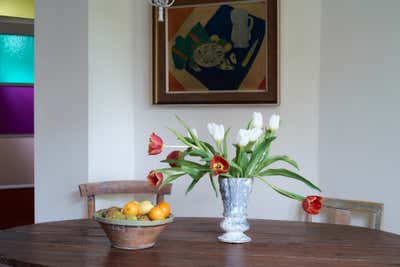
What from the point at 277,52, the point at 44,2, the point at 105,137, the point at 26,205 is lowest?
the point at 26,205

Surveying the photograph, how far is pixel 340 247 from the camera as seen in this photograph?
6.88ft

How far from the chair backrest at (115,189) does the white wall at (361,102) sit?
0.98 meters

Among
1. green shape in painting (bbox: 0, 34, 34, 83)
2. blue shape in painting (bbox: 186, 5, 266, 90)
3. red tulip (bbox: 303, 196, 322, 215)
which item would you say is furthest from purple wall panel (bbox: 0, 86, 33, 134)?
red tulip (bbox: 303, 196, 322, 215)

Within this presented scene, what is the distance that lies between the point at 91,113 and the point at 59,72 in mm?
328

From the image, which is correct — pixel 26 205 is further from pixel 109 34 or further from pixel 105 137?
pixel 109 34

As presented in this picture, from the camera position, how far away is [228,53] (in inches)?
127

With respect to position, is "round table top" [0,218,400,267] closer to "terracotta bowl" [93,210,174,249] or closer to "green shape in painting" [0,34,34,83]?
"terracotta bowl" [93,210,174,249]

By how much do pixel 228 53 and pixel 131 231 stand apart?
1552 mm

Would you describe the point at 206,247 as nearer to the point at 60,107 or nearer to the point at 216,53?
the point at 216,53

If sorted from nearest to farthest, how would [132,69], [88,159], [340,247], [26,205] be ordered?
[340,247], [88,159], [132,69], [26,205]

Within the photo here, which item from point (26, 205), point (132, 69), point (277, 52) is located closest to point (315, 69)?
point (277, 52)

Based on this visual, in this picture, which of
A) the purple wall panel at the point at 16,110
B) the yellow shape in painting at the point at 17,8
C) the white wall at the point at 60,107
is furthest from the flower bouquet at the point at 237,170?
the yellow shape in painting at the point at 17,8

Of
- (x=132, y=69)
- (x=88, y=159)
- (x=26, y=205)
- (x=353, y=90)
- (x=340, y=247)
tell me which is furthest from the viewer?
(x=26, y=205)

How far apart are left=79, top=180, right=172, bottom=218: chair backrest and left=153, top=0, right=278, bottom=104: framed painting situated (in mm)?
552
